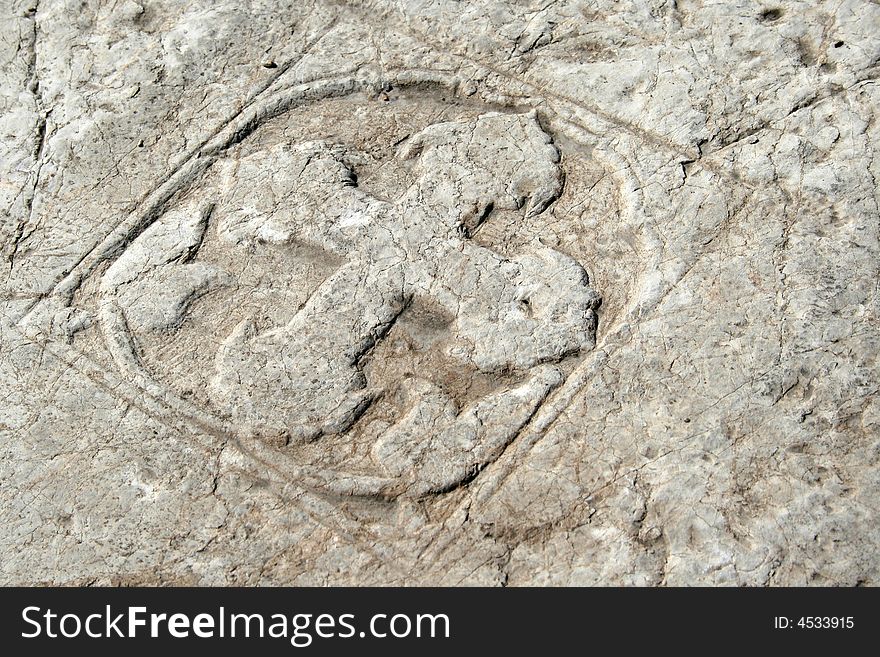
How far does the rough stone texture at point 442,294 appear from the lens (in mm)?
2377

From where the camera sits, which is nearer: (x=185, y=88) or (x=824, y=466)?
(x=824, y=466)

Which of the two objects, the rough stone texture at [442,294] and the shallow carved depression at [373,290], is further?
the shallow carved depression at [373,290]

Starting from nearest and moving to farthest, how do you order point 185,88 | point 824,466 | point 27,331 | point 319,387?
point 824,466 → point 319,387 → point 27,331 → point 185,88

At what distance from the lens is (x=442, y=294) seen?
2705mm

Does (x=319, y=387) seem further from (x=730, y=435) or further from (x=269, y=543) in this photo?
(x=730, y=435)

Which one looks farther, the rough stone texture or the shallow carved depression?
the shallow carved depression

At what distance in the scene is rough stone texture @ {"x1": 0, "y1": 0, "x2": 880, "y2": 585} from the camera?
238 centimetres

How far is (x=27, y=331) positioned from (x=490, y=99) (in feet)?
5.03

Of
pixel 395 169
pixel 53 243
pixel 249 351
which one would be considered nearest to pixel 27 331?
pixel 53 243

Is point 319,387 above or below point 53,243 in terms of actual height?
below

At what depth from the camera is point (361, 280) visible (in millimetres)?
2746

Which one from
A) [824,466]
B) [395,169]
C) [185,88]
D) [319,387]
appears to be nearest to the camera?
[824,466]

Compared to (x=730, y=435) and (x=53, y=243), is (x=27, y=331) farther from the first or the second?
(x=730, y=435)

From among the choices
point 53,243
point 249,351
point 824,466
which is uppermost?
point 53,243
